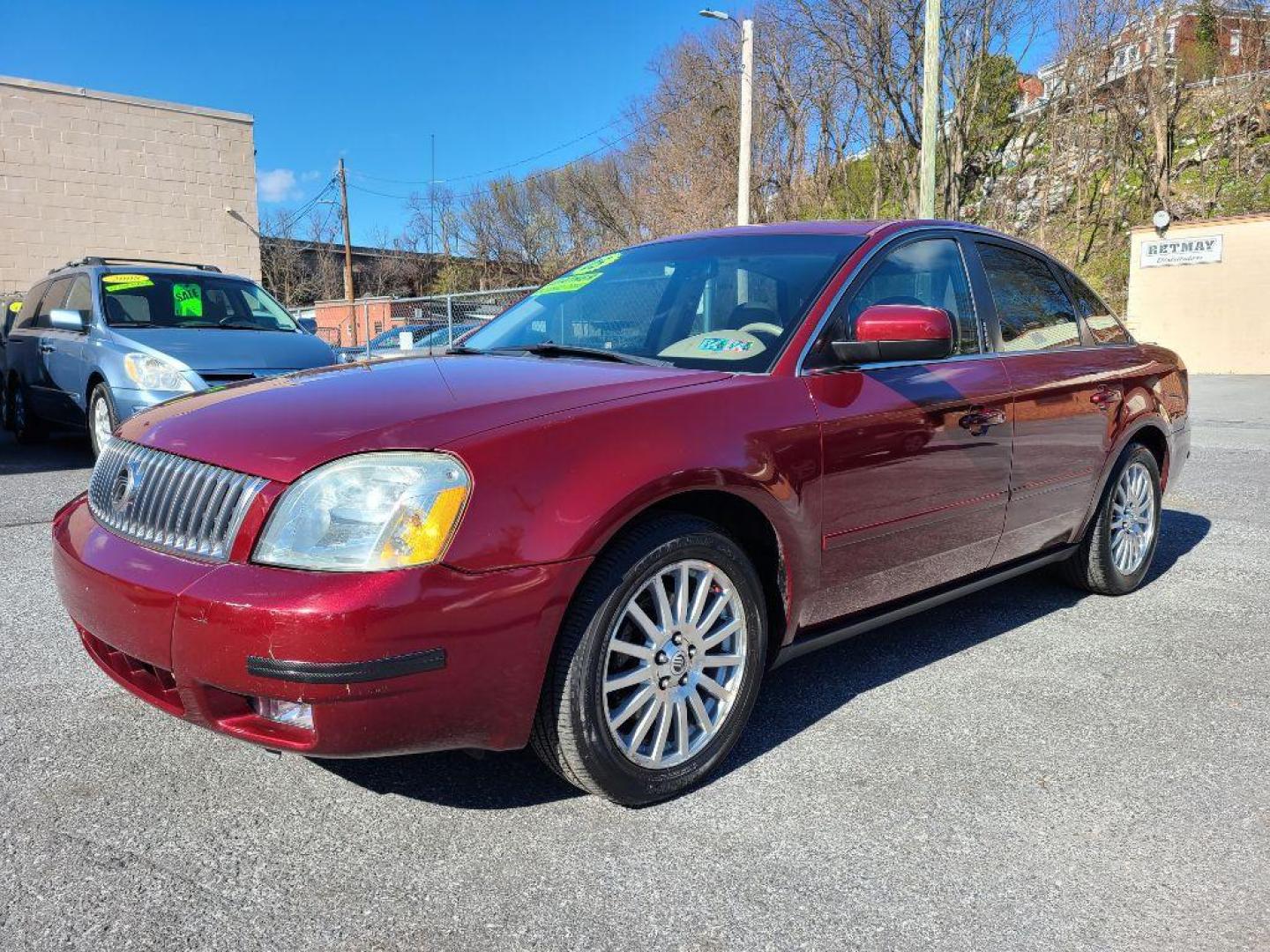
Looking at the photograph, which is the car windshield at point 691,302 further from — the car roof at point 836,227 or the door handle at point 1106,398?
the door handle at point 1106,398

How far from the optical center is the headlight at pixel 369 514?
217 cm

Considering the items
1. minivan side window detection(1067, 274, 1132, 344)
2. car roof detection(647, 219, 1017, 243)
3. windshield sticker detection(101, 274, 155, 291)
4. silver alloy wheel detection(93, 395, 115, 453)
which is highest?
windshield sticker detection(101, 274, 155, 291)

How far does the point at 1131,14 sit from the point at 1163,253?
26.0ft

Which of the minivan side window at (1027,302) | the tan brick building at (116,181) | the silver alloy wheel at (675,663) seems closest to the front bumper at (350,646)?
the silver alloy wheel at (675,663)

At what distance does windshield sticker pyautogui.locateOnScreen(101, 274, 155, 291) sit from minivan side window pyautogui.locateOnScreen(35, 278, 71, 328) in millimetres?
737

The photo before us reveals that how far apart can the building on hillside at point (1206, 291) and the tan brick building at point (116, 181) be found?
2028 centimetres

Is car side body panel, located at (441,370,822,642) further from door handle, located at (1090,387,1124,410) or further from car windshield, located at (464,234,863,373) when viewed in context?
door handle, located at (1090,387,1124,410)

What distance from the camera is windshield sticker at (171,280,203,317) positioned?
27.1 ft

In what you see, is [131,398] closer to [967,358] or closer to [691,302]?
[691,302]

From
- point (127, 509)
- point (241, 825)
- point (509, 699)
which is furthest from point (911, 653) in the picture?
point (127, 509)

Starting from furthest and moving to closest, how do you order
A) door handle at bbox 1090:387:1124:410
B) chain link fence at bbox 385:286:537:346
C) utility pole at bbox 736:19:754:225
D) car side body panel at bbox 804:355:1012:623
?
utility pole at bbox 736:19:754:225 → chain link fence at bbox 385:286:537:346 → door handle at bbox 1090:387:1124:410 → car side body panel at bbox 804:355:1012:623

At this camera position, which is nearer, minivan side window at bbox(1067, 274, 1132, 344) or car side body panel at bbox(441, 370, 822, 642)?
car side body panel at bbox(441, 370, 822, 642)

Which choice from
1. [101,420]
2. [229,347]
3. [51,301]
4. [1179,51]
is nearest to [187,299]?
[229,347]

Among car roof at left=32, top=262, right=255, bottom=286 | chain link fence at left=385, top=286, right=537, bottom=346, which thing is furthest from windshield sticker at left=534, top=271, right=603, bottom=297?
chain link fence at left=385, top=286, right=537, bottom=346
